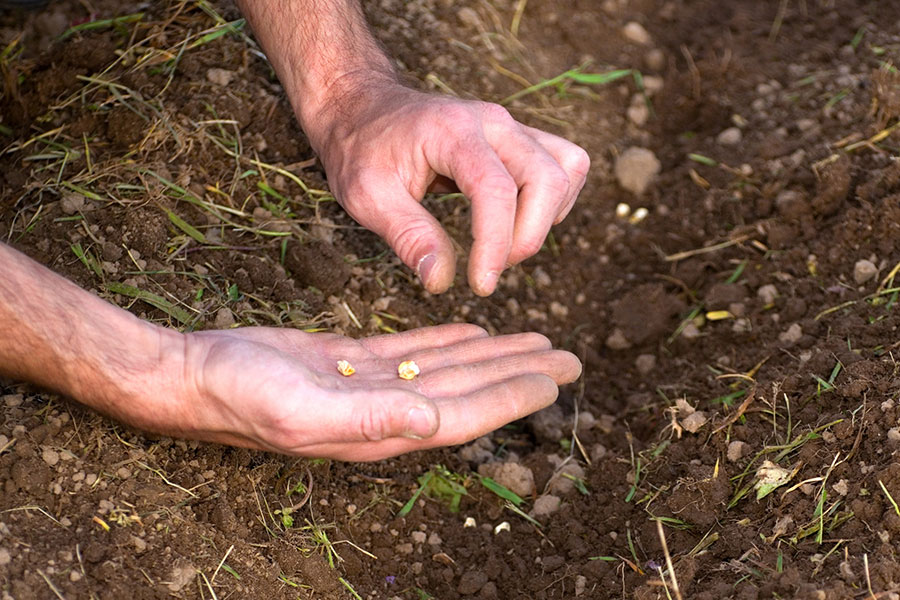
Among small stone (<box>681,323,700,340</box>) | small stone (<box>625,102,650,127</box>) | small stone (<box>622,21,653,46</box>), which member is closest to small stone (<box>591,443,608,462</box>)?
small stone (<box>681,323,700,340</box>)

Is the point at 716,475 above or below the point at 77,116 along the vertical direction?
Answer: below

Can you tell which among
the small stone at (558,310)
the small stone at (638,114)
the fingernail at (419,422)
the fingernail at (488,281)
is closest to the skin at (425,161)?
the fingernail at (488,281)

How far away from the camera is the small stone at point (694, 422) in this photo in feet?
7.46

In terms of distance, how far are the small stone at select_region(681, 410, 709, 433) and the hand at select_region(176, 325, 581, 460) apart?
1.20ft

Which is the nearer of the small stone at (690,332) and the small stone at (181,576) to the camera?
the small stone at (181,576)

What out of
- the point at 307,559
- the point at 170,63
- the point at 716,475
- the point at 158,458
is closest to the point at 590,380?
the point at 716,475

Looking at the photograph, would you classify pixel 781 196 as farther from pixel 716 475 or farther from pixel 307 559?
pixel 307 559

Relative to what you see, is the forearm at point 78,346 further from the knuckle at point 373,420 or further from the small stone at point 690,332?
the small stone at point 690,332

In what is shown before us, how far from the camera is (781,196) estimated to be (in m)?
2.88

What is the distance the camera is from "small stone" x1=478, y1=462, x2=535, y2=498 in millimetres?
2363

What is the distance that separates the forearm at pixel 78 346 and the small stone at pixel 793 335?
5.15ft

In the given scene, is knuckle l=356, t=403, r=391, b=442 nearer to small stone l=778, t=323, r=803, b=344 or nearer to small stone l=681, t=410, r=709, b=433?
small stone l=681, t=410, r=709, b=433

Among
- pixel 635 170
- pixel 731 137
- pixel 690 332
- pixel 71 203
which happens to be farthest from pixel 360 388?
pixel 731 137

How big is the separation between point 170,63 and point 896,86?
2196 mm
